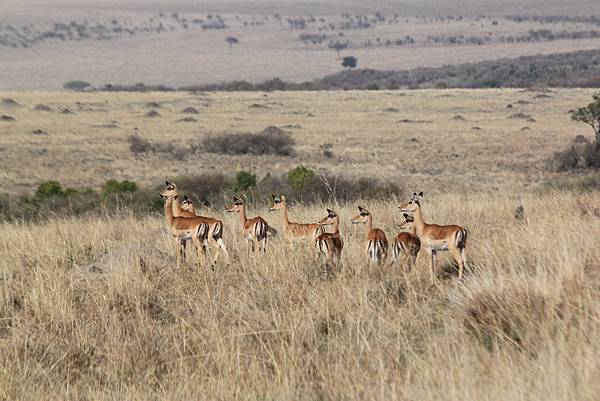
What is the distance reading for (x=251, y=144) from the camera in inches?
1460

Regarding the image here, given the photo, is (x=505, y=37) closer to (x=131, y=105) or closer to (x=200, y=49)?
(x=200, y=49)

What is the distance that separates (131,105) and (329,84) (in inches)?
1828

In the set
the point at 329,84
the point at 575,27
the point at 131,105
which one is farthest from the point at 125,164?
the point at 575,27

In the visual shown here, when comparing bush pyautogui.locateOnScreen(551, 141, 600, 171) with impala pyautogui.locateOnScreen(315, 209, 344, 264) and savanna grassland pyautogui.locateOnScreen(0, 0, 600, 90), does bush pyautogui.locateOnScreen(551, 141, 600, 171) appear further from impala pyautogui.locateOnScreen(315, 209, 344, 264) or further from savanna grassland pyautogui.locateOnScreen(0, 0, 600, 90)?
savanna grassland pyautogui.locateOnScreen(0, 0, 600, 90)

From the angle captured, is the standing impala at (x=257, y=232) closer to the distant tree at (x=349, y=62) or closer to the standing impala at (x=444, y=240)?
the standing impala at (x=444, y=240)

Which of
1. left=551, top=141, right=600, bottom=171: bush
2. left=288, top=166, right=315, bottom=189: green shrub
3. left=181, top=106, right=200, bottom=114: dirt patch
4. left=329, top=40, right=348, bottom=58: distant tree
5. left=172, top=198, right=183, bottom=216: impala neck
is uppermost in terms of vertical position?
left=172, top=198, right=183, bottom=216: impala neck

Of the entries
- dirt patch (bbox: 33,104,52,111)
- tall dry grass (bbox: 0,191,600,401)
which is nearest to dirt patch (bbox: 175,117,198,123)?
dirt patch (bbox: 33,104,52,111)

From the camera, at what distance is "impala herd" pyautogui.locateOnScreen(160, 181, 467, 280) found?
25.2ft

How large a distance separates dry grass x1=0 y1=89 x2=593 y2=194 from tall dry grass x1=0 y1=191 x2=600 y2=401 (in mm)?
18156

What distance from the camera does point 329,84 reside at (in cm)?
10350

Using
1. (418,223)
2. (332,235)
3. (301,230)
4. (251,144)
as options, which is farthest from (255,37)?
(418,223)

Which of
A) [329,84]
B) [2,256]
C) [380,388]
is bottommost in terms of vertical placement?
[329,84]

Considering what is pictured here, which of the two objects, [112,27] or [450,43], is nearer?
[450,43]

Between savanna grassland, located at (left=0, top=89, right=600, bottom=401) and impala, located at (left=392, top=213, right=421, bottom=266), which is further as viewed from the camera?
impala, located at (left=392, top=213, right=421, bottom=266)
